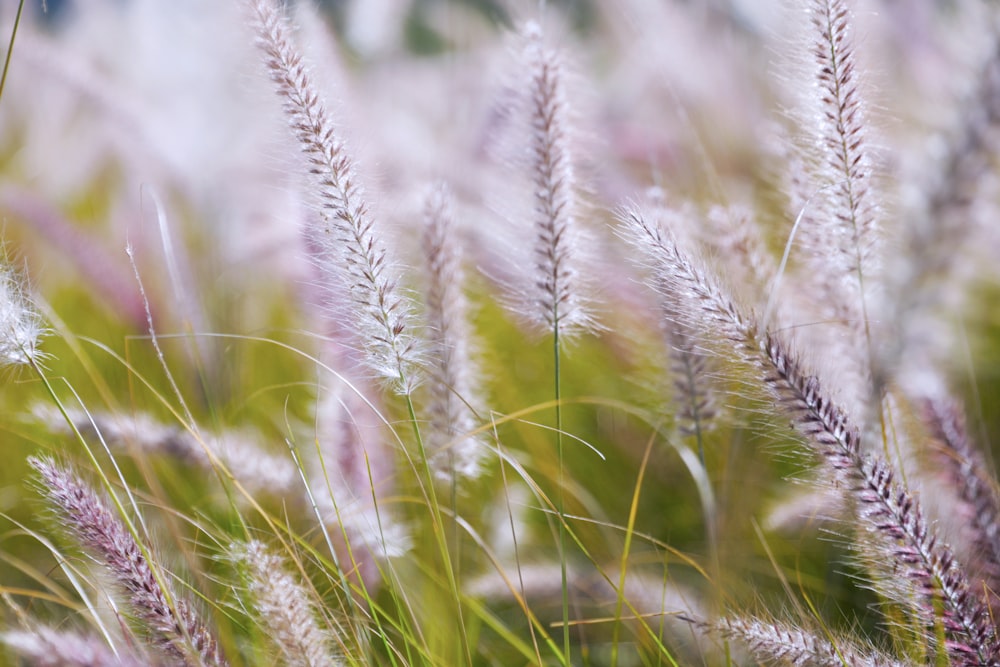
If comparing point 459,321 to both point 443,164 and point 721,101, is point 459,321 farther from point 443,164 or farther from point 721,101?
point 721,101

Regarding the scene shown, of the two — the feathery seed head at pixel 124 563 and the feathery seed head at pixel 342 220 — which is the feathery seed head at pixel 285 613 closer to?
the feathery seed head at pixel 124 563

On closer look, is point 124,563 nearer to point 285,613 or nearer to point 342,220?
point 285,613

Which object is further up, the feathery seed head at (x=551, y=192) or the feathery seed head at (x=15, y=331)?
the feathery seed head at (x=551, y=192)

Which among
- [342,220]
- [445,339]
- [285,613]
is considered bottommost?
[285,613]

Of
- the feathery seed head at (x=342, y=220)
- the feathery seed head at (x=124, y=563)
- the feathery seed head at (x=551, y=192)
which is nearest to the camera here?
the feathery seed head at (x=124, y=563)

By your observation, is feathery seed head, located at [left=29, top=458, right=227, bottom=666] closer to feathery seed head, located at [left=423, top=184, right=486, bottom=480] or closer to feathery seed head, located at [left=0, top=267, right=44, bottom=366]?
feathery seed head, located at [left=0, top=267, right=44, bottom=366]

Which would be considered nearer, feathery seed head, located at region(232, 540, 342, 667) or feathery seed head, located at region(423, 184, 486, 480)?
feathery seed head, located at region(232, 540, 342, 667)

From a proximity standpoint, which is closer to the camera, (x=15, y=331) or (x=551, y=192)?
(x=15, y=331)

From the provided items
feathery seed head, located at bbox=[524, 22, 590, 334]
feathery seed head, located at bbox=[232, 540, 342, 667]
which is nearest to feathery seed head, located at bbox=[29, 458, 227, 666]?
feathery seed head, located at bbox=[232, 540, 342, 667]

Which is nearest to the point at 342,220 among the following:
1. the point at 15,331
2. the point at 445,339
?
the point at 445,339

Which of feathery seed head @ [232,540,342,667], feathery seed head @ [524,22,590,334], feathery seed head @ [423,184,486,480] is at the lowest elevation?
feathery seed head @ [232,540,342,667]

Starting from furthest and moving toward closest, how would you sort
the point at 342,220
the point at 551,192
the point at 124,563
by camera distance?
the point at 551,192 → the point at 342,220 → the point at 124,563

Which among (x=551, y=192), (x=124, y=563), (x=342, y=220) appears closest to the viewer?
(x=124, y=563)

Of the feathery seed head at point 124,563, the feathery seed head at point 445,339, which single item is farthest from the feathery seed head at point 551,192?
the feathery seed head at point 124,563
